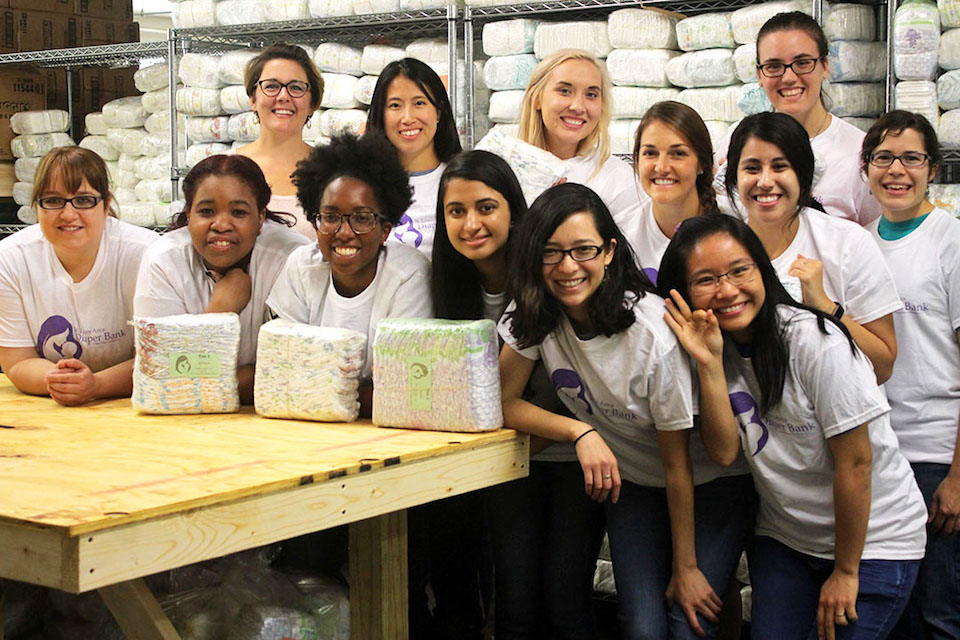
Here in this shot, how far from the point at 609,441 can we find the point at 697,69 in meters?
1.93

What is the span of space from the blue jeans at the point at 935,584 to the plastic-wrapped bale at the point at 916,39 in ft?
4.57

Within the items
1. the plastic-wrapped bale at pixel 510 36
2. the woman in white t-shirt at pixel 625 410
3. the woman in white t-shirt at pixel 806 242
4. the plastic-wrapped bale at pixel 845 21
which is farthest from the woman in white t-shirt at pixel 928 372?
the plastic-wrapped bale at pixel 510 36

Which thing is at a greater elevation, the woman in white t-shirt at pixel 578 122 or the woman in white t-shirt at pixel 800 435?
the woman in white t-shirt at pixel 578 122

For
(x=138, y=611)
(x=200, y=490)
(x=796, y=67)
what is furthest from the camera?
(x=796, y=67)

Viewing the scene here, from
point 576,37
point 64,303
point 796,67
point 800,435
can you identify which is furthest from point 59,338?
point 576,37

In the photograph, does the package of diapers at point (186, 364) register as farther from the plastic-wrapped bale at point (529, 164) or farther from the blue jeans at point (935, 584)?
the blue jeans at point (935, 584)

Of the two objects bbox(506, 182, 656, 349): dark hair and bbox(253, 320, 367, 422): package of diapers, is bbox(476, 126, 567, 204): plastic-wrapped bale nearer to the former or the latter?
bbox(506, 182, 656, 349): dark hair

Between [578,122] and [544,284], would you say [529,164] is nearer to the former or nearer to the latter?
[578,122]

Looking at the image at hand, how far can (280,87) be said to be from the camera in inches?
137

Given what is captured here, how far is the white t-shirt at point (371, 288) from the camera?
2676mm

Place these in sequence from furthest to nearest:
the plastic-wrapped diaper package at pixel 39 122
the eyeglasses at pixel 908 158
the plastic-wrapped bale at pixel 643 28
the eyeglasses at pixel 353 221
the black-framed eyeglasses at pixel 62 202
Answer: the plastic-wrapped diaper package at pixel 39 122
the plastic-wrapped bale at pixel 643 28
the black-framed eyeglasses at pixel 62 202
the eyeglasses at pixel 908 158
the eyeglasses at pixel 353 221

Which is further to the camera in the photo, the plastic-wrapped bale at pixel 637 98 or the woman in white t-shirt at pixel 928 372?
the plastic-wrapped bale at pixel 637 98

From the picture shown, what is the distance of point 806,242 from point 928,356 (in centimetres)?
41

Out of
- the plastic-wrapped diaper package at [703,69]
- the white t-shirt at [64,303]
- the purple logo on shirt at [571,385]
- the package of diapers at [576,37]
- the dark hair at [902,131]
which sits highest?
the package of diapers at [576,37]
